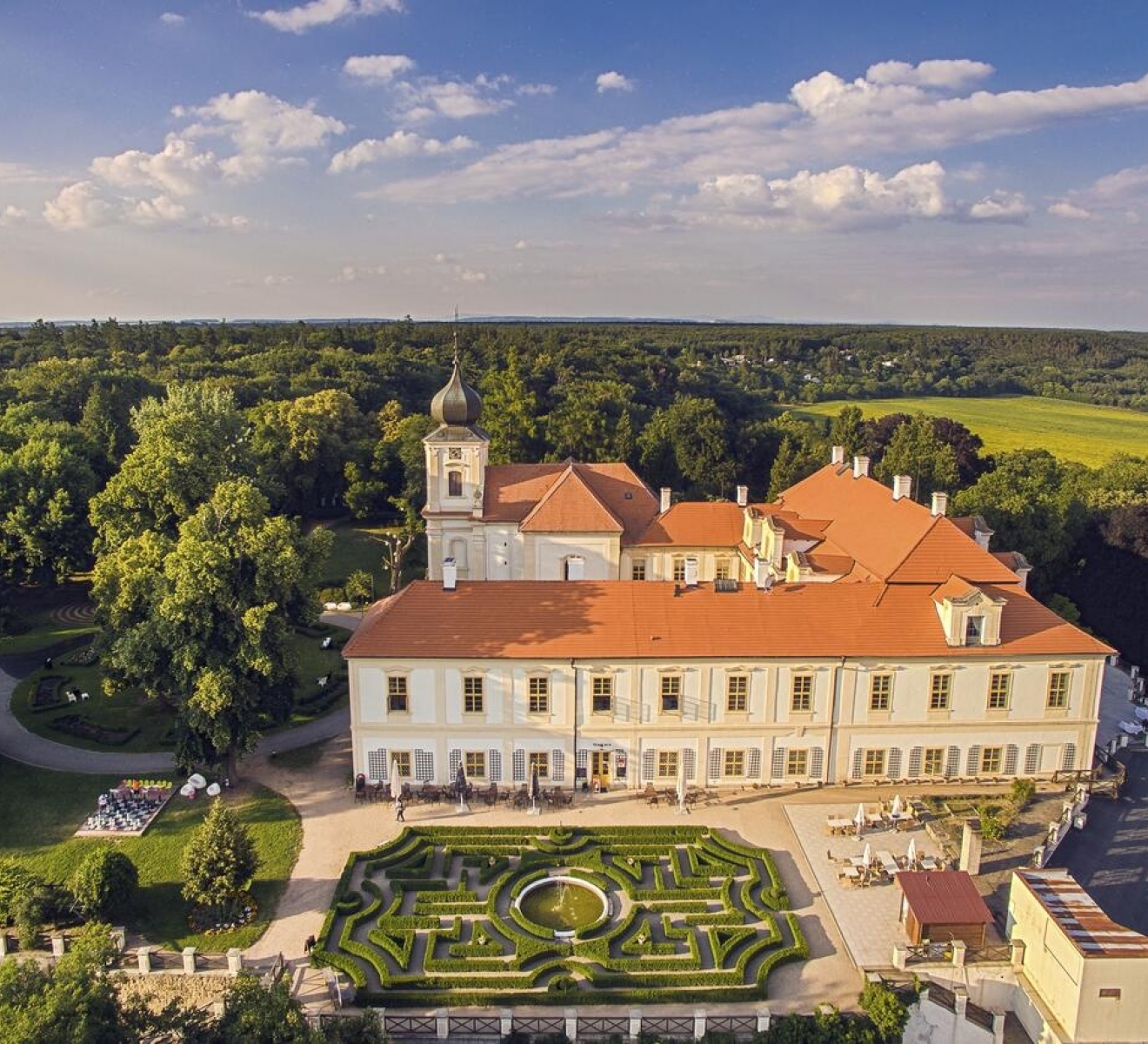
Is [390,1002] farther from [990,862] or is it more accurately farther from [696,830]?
[990,862]

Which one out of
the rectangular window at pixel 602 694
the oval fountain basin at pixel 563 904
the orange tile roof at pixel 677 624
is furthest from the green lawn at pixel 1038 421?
the oval fountain basin at pixel 563 904

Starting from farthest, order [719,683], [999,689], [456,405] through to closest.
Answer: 1. [456,405]
2. [999,689]
3. [719,683]

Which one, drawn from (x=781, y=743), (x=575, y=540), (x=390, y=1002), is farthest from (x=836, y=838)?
(x=575, y=540)

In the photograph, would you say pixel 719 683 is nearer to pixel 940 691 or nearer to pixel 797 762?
pixel 797 762

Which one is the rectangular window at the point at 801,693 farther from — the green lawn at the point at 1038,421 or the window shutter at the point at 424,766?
the green lawn at the point at 1038,421

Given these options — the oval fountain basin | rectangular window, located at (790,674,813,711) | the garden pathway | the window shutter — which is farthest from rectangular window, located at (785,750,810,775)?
the garden pathway

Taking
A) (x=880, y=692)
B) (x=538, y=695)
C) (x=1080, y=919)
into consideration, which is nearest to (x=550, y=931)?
(x=538, y=695)
